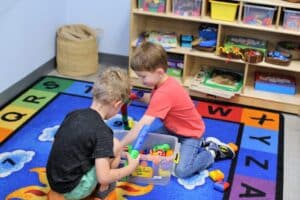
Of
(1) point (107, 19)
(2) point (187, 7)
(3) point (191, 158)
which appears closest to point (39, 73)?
(1) point (107, 19)

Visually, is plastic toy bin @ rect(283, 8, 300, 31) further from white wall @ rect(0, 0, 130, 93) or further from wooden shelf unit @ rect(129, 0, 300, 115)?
white wall @ rect(0, 0, 130, 93)

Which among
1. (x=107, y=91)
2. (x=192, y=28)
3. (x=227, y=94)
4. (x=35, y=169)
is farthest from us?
(x=192, y=28)

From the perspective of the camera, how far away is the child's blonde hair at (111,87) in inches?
57.4

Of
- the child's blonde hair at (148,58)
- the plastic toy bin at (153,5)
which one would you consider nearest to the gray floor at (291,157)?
the child's blonde hair at (148,58)

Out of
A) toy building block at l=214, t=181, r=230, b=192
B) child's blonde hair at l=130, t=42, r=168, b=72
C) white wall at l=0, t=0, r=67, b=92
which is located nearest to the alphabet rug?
toy building block at l=214, t=181, r=230, b=192

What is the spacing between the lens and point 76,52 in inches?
114

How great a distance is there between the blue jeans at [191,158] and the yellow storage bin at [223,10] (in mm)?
877

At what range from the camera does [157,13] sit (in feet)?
8.59

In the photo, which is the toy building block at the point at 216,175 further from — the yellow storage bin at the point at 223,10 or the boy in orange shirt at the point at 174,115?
the yellow storage bin at the point at 223,10

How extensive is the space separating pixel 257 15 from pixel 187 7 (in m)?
0.42

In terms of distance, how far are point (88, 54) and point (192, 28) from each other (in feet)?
2.38

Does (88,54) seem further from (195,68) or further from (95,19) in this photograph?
(195,68)

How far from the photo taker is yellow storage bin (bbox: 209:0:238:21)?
2.50 meters

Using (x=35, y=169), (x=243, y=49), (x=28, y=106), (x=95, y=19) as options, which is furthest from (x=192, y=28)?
(x=35, y=169)
